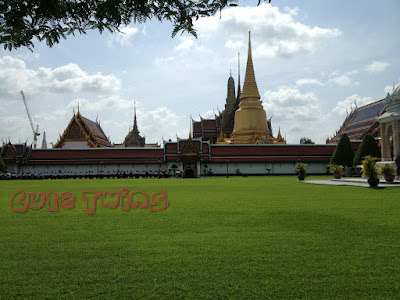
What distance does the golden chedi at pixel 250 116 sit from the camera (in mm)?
58375

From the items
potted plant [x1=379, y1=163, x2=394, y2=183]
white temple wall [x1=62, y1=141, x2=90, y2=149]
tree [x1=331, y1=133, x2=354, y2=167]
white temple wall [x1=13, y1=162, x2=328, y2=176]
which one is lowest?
potted plant [x1=379, y1=163, x2=394, y2=183]

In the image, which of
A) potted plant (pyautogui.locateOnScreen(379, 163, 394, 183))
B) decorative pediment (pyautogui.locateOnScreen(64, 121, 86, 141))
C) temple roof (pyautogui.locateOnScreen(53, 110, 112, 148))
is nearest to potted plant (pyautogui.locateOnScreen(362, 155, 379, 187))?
potted plant (pyautogui.locateOnScreen(379, 163, 394, 183))

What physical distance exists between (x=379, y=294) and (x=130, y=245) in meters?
3.69

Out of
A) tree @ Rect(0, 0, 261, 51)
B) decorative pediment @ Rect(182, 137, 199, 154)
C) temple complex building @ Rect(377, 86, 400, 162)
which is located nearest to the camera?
tree @ Rect(0, 0, 261, 51)

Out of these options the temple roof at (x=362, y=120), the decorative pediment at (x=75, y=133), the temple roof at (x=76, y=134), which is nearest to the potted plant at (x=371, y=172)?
the temple roof at (x=362, y=120)

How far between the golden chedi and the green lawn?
4932 centimetres

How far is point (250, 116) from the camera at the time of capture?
59969 millimetres

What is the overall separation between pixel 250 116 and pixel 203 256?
55.5 m

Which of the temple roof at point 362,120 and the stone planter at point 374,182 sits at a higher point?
the temple roof at point 362,120

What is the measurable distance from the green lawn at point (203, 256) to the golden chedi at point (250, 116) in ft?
162

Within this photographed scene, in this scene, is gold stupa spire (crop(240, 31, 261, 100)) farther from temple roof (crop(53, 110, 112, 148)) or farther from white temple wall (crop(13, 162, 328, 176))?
temple roof (crop(53, 110, 112, 148))

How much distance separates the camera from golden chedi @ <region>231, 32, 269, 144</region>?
5838cm

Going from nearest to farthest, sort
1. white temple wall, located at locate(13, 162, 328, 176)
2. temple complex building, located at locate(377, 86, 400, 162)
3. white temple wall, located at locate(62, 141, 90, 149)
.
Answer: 1. temple complex building, located at locate(377, 86, 400, 162)
2. white temple wall, located at locate(13, 162, 328, 176)
3. white temple wall, located at locate(62, 141, 90, 149)

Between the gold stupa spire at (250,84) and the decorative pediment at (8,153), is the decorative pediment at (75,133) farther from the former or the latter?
the gold stupa spire at (250,84)
